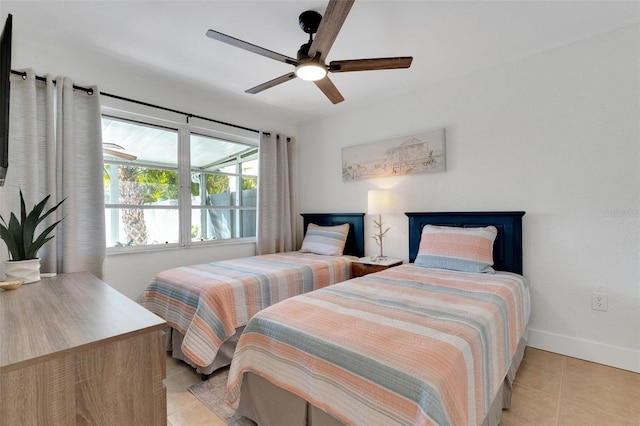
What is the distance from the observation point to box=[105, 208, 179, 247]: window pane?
8.88 ft

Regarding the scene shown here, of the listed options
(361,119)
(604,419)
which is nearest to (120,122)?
(361,119)

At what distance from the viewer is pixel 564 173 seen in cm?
233

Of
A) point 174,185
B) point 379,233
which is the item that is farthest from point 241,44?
point 379,233

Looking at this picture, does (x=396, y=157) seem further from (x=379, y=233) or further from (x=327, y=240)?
(x=327, y=240)

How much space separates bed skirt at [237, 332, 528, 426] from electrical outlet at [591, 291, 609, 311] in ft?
3.71

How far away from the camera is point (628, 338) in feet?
6.86

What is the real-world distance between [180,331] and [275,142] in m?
2.55

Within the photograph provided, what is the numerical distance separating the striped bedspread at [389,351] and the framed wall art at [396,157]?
4.92 ft

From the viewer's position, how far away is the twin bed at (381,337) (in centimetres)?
104

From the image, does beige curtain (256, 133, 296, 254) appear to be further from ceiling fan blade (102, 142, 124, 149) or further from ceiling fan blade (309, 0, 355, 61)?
ceiling fan blade (309, 0, 355, 61)

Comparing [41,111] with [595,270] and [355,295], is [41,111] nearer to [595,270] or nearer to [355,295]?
[355,295]

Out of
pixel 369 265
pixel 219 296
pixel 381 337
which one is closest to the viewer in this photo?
pixel 381 337

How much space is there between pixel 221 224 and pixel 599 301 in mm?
3639

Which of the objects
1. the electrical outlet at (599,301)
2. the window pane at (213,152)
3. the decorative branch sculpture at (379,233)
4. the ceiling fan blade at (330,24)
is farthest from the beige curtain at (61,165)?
the electrical outlet at (599,301)
